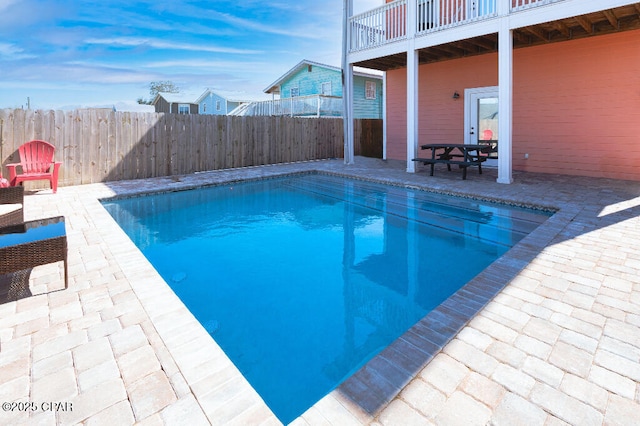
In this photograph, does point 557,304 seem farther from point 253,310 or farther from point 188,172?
point 188,172

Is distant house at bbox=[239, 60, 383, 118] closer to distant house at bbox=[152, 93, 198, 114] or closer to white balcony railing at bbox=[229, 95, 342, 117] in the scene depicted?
white balcony railing at bbox=[229, 95, 342, 117]

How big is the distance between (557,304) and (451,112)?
9269 millimetres

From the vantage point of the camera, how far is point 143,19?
102ft

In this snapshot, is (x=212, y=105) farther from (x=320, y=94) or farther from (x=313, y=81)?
(x=320, y=94)

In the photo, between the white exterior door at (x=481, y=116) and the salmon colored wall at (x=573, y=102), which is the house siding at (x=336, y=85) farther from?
the salmon colored wall at (x=573, y=102)

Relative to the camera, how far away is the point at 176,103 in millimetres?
29000

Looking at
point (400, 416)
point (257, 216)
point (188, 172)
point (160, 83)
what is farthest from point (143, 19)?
point (400, 416)

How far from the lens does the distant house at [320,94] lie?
18188mm

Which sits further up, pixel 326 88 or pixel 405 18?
pixel 326 88

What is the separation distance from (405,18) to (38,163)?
30.1 ft

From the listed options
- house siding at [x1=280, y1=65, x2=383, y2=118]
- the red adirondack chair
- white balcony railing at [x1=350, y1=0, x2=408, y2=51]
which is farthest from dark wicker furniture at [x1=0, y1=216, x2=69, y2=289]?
house siding at [x1=280, y1=65, x2=383, y2=118]

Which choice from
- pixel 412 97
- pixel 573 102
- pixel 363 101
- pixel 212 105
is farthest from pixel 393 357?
pixel 212 105

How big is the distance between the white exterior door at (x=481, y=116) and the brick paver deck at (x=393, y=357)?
7109 mm

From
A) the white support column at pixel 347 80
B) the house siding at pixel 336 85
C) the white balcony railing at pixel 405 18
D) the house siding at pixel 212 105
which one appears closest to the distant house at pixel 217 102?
the house siding at pixel 212 105
